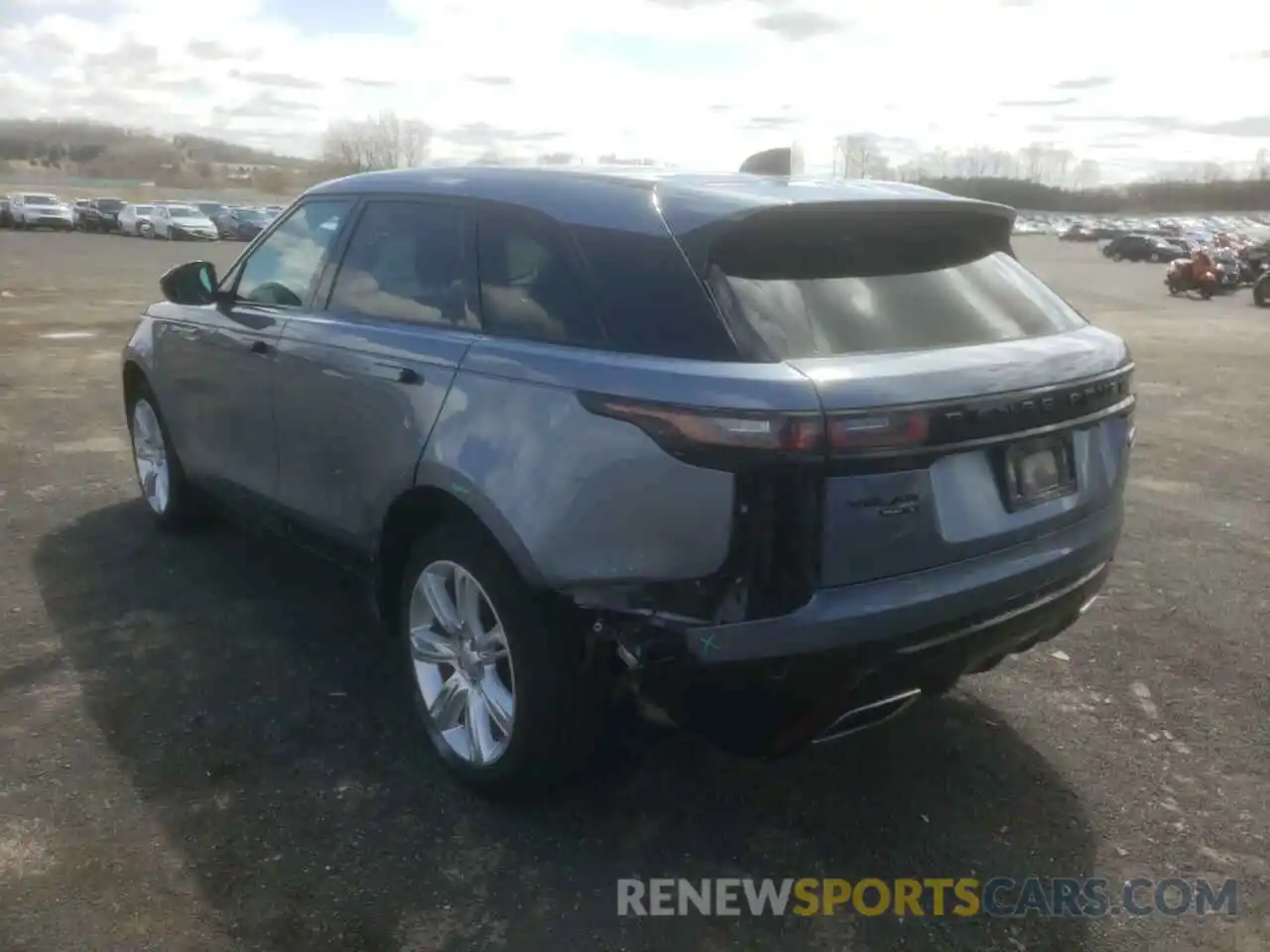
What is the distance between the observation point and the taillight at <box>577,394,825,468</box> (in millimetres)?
2521

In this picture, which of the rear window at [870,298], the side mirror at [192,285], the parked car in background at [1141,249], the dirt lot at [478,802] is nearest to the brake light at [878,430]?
the rear window at [870,298]

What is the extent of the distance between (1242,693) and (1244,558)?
1796 mm

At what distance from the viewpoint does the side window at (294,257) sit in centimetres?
419

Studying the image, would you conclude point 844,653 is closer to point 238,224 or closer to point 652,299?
point 652,299

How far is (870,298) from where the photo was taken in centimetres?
301

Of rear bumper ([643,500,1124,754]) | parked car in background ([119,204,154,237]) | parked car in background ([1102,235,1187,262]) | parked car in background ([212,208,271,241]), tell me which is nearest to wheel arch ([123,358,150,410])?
rear bumper ([643,500,1124,754])

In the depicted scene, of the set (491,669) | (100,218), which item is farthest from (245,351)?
(100,218)

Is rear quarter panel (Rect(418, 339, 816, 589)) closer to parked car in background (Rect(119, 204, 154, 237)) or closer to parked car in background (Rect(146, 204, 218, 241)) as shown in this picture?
parked car in background (Rect(146, 204, 218, 241))

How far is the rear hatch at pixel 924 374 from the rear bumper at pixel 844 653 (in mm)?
71

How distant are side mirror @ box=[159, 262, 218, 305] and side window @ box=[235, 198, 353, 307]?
22 cm

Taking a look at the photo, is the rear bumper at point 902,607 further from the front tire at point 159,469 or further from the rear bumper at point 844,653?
the front tire at point 159,469

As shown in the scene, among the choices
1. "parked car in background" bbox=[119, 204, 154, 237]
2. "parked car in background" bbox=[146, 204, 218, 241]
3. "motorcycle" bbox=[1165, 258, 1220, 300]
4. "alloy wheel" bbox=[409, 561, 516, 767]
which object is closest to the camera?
"alloy wheel" bbox=[409, 561, 516, 767]

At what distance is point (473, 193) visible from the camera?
139 inches
